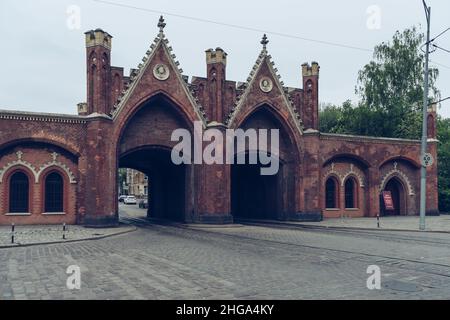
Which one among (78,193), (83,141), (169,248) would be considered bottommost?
(169,248)

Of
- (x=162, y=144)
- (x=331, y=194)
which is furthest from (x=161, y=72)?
(x=331, y=194)

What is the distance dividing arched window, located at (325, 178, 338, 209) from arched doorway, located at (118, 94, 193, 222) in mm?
10301

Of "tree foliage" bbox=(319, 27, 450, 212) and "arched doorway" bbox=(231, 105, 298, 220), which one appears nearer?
"arched doorway" bbox=(231, 105, 298, 220)

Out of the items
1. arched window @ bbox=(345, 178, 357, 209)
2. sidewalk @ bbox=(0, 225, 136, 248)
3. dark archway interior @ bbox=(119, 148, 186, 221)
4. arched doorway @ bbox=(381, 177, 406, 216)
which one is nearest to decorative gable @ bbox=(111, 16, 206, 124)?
dark archway interior @ bbox=(119, 148, 186, 221)

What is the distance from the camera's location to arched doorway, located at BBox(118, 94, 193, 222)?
82.1 ft

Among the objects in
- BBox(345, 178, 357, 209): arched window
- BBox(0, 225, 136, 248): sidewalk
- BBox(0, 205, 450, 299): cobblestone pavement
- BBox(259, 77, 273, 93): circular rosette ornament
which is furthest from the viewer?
BBox(345, 178, 357, 209): arched window

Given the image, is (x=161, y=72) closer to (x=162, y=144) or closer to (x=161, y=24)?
(x=161, y=24)

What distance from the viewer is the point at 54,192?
2348 centimetres

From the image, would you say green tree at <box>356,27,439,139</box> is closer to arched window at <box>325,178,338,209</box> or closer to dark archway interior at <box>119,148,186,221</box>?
arched window at <box>325,178,338,209</box>

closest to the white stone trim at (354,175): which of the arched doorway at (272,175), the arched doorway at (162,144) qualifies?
the arched doorway at (272,175)
